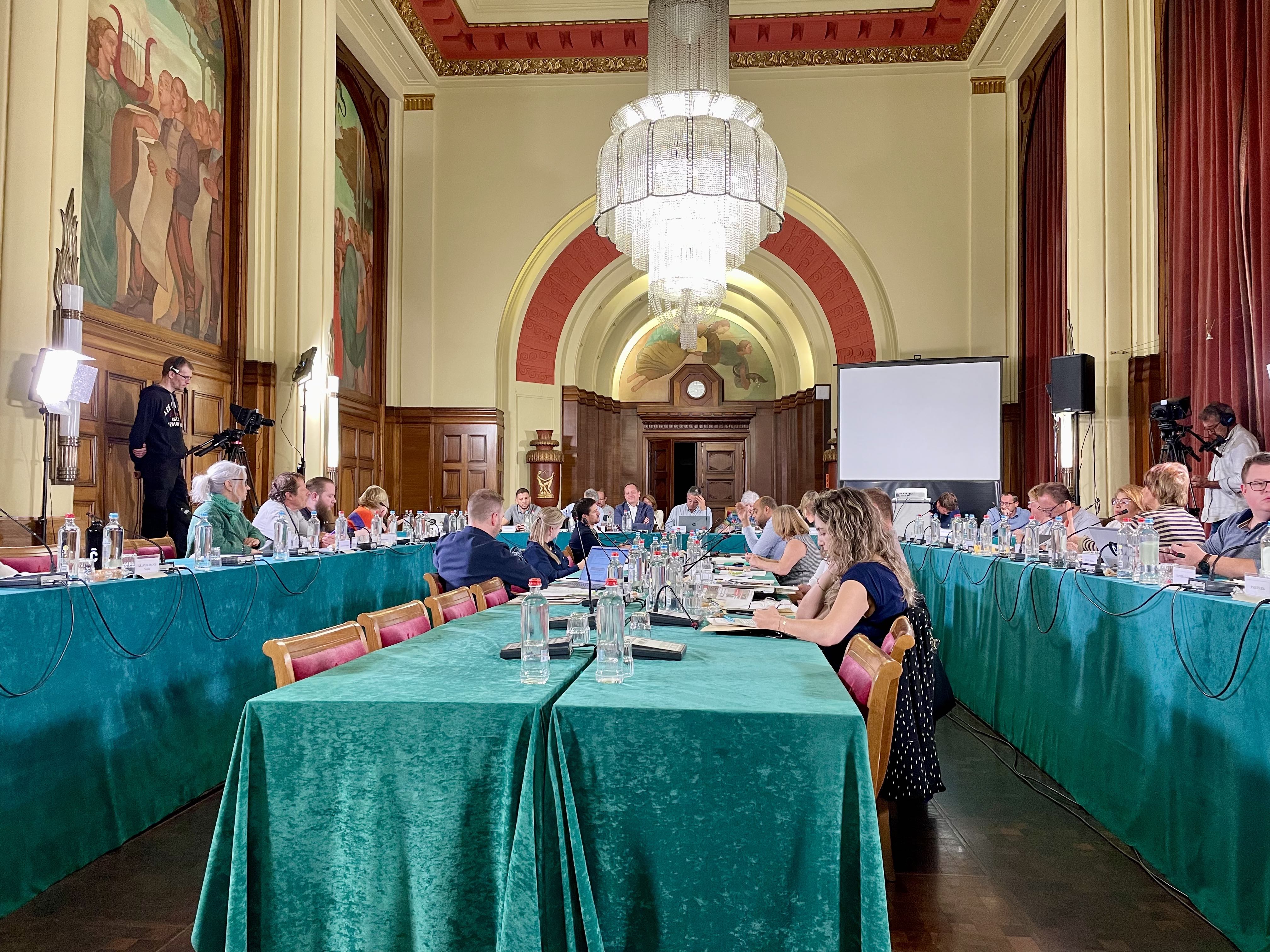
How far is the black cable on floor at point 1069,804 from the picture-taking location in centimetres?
274

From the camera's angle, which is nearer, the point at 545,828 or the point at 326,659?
the point at 545,828

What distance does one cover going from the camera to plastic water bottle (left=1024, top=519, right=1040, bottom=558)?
4789 mm

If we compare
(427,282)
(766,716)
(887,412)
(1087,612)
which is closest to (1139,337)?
(887,412)

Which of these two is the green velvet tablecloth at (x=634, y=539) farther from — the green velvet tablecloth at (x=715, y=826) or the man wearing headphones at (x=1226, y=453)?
the green velvet tablecloth at (x=715, y=826)

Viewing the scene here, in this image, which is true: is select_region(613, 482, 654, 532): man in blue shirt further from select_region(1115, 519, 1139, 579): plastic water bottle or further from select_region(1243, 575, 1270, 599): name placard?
select_region(1243, 575, 1270, 599): name placard

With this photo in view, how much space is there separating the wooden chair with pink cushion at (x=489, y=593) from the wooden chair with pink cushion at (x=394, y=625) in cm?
53

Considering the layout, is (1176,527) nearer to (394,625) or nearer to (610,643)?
(610,643)

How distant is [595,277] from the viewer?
43.3ft

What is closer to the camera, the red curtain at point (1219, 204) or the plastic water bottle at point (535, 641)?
the plastic water bottle at point (535, 641)

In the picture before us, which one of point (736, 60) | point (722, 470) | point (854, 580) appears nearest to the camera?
point (854, 580)

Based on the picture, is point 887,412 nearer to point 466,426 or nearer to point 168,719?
point 466,426

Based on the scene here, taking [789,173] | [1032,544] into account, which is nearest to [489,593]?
[1032,544]

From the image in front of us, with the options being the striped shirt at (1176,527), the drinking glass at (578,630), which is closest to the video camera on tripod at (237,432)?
the drinking glass at (578,630)

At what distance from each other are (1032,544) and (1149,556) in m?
1.44
